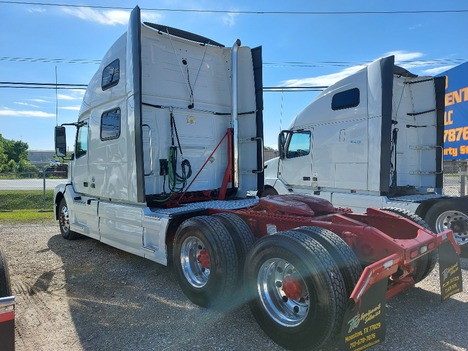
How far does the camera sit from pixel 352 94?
A: 732 centimetres

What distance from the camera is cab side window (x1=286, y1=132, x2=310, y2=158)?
335 inches

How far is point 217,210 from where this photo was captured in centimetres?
469

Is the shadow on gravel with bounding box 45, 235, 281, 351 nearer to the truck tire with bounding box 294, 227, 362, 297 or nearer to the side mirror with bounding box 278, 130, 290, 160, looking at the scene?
the truck tire with bounding box 294, 227, 362, 297

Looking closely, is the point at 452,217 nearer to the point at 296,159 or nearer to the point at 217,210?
the point at 296,159

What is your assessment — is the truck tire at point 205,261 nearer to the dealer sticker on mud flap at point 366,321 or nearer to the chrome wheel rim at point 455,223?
the dealer sticker on mud flap at point 366,321

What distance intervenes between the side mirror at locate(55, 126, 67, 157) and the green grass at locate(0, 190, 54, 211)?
9.74 m

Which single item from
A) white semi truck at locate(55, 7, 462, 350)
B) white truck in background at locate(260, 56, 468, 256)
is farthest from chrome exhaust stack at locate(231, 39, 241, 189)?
white truck in background at locate(260, 56, 468, 256)

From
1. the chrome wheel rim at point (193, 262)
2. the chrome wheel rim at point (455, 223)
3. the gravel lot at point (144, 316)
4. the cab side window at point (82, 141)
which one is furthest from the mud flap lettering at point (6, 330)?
the chrome wheel rim at point (455, 223)

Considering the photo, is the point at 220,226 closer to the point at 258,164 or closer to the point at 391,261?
the point at 391,261

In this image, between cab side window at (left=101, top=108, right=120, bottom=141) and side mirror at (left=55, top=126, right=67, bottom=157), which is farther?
side mirror at (left=55, top=126, right=67, bottom=157)

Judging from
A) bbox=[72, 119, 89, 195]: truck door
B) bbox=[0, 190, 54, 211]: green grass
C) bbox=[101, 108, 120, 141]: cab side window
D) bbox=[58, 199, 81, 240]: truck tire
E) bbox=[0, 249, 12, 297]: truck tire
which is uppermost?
bbox=[101, 108, 120, 141]: cab side window

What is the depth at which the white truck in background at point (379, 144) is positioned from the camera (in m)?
6.65

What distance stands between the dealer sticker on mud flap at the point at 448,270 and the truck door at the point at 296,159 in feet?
16.0

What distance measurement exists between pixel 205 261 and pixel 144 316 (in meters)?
0.86
